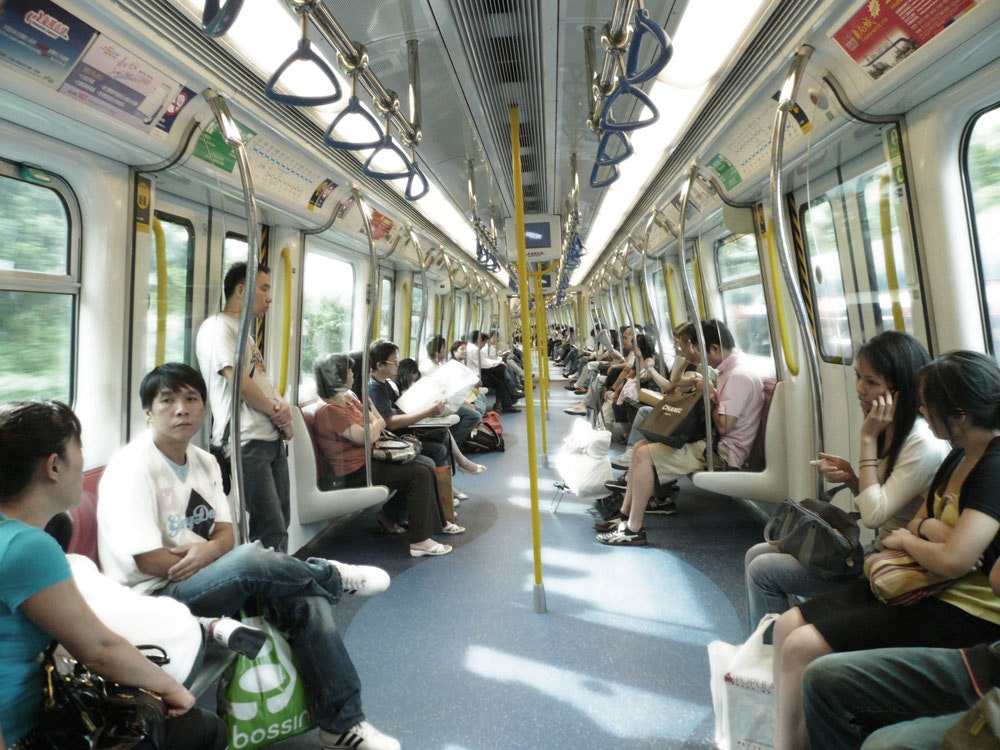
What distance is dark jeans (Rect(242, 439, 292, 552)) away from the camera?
9.66ft

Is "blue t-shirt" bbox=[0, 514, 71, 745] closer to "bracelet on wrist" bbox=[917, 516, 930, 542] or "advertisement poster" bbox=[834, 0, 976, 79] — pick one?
"bracelet on wrist" bbox=[917, 516, 930, 542]

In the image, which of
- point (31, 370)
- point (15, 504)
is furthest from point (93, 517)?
point (15, 504)

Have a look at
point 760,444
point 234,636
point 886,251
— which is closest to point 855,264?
point 886,251

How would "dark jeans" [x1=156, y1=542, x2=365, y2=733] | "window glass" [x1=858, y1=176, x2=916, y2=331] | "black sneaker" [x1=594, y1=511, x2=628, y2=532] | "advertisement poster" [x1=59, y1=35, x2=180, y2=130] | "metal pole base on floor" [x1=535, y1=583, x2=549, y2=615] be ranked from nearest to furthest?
"advertisement poster" [x1=59, y1=35, x2=180, y2=130] → "dark jeans" [x1=156, y1=542, x2=365, y2=733] → "window glass" [x1=858, y1=176, x2=916, y2=331] → "metal pole base on floor" [x1=535, y1=583, x2=549, y2=615] → "black sneaker" [x1=594, y1=511, x2=628, y2=532]

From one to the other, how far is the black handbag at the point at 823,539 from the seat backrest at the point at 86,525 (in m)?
2.49

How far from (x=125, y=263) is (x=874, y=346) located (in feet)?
9.48

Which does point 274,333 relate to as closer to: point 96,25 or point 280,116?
point 280,116

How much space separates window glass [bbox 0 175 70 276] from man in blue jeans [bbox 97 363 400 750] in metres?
0.62

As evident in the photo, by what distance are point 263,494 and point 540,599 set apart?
5.11ft

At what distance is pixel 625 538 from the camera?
3.83 metres

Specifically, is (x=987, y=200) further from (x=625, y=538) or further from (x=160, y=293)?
(x=160, y=293)

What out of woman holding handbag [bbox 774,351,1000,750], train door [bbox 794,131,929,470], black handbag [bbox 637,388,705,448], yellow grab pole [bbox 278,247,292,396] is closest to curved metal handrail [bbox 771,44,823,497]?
train door [bbox 794,131,929,470]

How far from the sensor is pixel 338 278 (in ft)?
15.4

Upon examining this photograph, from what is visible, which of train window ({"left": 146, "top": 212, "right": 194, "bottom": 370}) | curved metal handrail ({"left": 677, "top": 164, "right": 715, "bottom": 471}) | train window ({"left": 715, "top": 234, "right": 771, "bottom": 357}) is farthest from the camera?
train window ({"left": 715, "top": 234, "right": 771, "bottom": 357})
